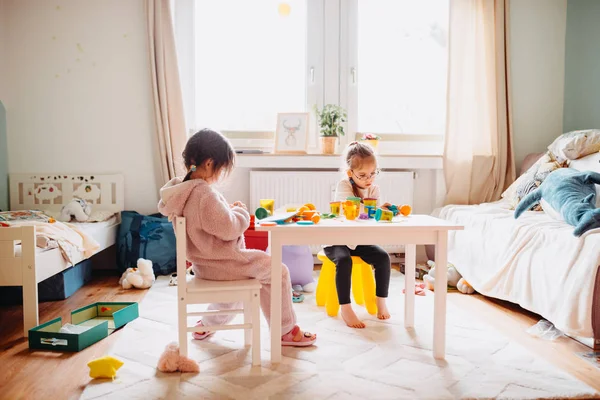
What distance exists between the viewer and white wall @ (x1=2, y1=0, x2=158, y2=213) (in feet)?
11.7

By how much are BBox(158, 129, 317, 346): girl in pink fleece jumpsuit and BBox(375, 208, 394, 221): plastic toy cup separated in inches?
17.5

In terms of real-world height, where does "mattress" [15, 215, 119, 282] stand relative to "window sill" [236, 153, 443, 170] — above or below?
below

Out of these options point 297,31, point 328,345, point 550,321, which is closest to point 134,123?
point 297,31

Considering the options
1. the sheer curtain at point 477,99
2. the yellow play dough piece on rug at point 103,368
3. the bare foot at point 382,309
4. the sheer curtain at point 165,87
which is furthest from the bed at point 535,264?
the sheer curtain at point 165,87

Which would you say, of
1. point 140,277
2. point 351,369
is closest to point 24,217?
point 140,277

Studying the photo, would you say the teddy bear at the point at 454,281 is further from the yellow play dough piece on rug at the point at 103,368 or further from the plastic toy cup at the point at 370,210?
the yellow play dough piece on rug at the point at 103,368

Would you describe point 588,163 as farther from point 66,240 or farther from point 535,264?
point 66,240

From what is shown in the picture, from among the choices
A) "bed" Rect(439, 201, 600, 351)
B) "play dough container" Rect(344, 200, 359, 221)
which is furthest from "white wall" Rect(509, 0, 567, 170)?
"play dough container" Rect(344, 200, 359, 221)

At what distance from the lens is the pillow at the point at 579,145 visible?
3072 mm

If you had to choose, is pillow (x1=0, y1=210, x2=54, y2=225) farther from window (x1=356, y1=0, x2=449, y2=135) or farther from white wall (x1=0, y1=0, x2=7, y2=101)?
window (x1=356, y1=0, x2=449, y2=135)

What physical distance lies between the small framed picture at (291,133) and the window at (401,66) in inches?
19.1

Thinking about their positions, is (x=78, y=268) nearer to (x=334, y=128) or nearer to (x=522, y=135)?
(x=334, y=128)

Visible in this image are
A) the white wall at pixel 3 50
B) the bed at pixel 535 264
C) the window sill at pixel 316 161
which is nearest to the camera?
the bed at pixel 535 264

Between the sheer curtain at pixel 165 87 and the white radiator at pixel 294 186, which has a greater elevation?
the sheer curtain at pixel 165 87
